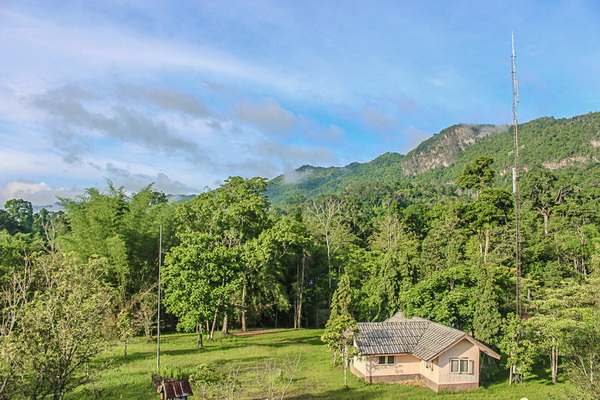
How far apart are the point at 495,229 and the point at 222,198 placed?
24891 mm

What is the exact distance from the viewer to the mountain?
333 ft

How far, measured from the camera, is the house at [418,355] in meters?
18.3

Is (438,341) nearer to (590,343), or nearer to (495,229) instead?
(590,343)

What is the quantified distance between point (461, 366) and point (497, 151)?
13014cm

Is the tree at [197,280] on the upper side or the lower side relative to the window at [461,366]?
upper

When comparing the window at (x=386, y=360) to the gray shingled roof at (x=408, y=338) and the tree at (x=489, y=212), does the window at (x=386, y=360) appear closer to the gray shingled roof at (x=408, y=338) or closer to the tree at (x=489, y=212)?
the gray shingled roof at (x=408, y=338)

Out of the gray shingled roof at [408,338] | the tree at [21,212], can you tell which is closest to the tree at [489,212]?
the gray shingled roof at [408,338]

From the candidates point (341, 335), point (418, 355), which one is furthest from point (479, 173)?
point (341, 335)

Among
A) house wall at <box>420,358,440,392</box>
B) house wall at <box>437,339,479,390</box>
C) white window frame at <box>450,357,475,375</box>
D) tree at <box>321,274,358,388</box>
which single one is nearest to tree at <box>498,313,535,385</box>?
house wall at <box>437,339,479,390</box>

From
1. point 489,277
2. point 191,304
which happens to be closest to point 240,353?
point 191,304

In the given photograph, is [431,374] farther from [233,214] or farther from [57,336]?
[233,214]

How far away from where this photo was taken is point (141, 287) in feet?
90.5

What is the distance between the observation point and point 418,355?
18781mm

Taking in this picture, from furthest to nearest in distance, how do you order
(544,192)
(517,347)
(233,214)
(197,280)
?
(544,192) < (233,214) < (197,280) < (517,347)
